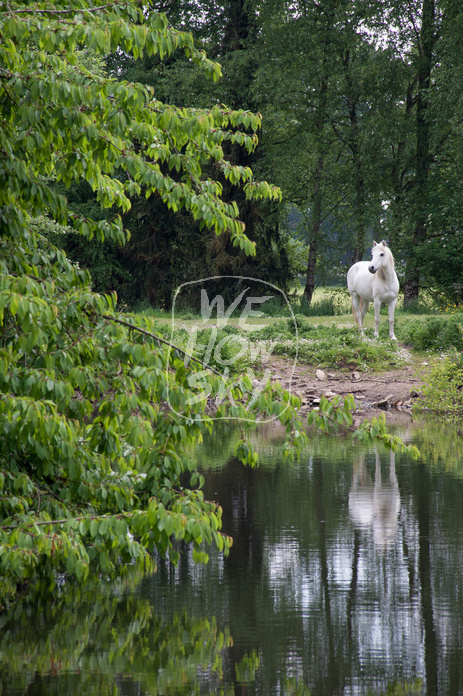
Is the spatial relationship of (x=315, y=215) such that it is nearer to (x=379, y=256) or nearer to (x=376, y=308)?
(x=376, y=308)

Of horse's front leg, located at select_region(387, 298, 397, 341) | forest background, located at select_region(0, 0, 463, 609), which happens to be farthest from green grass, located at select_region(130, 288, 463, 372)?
forest background, located at select_region(0, 0, 463, 609)

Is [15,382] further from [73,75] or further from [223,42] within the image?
[223,42]

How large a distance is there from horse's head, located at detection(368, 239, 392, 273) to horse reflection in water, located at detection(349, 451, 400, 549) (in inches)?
379

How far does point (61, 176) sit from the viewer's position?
5477 millimetres

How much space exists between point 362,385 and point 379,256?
3.50m

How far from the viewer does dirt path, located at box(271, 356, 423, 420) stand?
58.6 ft

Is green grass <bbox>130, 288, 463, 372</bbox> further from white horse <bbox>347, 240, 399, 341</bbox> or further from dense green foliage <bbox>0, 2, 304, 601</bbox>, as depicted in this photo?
dense green foliage <bbox>0, 2, 304, 601</bbox>

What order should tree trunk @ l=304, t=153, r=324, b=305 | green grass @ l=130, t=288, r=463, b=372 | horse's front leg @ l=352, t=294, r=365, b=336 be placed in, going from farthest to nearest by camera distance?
tree trunk @ l=304, t=153, r=324, b=305 → horse's front leg @ l=352, t=294, r=365, b=336 → green grass @ l=130, t=288, r=463, b=372

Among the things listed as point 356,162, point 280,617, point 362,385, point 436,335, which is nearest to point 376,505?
point 280,617

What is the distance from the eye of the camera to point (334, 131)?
3234cm

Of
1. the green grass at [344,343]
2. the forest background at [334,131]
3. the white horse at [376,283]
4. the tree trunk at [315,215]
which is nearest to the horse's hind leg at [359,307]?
the white horse at [376,283]

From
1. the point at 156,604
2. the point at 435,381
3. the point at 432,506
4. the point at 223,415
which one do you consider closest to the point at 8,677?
the point at 156,604

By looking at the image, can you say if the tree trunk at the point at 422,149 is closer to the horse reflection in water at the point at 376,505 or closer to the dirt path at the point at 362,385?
the dirt path at the point at 362,385

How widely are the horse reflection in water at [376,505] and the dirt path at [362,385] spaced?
6.93m
